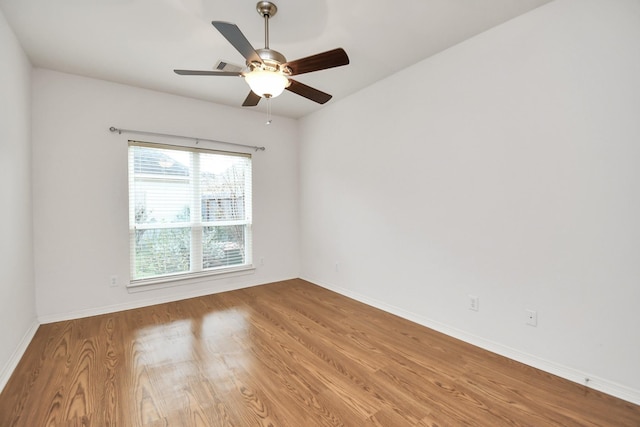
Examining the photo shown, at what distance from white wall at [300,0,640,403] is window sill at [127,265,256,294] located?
1.97 m

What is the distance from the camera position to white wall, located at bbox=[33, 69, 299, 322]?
9.68 feet

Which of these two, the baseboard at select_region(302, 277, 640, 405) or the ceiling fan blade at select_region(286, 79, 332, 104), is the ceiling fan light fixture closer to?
the ceiling fan blade at select_region(286, 79, 332, 104)

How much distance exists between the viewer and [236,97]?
3.74 metres

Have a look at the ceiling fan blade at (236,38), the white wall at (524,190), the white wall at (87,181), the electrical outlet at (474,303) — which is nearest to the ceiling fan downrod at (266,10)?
the ceiling fan blade at (236,38)

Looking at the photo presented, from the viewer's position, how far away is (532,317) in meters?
2.15

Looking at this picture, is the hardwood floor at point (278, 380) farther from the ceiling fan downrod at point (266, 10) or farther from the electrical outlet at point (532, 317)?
the ceiling fan downrod at point (266, 10)

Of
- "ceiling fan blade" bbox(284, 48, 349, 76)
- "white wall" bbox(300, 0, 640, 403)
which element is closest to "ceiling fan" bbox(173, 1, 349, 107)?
"ceiling fan blade" bbox(284, 48, 349, 76)

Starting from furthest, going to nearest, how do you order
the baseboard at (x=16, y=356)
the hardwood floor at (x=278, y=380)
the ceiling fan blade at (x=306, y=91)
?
the ceiling fan blade at (x=306, y=91)
the baseboard at (x=16, y=356)
the hardwood floor at (x=278, y=380)

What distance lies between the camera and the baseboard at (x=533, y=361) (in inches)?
70.1

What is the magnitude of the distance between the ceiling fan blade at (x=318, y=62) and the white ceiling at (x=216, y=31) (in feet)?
1.67

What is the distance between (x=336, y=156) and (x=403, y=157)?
1152 millimetres

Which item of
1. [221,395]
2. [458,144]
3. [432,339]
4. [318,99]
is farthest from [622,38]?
[221,395]

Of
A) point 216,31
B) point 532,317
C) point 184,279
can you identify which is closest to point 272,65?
point 216,31

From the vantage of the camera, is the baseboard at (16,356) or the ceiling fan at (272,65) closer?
the ceiling fan at (272,65)
